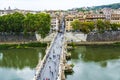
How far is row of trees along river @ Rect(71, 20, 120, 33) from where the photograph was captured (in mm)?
44500

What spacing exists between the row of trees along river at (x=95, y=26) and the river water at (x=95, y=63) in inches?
233

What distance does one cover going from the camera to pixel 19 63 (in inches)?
1178

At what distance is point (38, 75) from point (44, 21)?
78.6 feet

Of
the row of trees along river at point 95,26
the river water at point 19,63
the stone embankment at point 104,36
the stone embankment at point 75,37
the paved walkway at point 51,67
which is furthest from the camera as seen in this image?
the row of trees along river at point 95,26

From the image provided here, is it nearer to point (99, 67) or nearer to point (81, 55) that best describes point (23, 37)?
point (81, 55)

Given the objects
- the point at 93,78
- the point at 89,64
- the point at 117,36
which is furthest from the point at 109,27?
the point at 93,78

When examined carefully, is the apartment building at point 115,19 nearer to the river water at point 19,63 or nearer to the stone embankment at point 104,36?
the stone embankment at point 104,36

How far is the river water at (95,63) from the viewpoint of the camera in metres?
23.5

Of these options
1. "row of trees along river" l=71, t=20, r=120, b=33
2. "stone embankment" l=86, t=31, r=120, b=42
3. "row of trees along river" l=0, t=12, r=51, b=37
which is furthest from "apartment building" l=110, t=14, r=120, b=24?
"row of trees along river" l=0, t=12, r=51, b=37

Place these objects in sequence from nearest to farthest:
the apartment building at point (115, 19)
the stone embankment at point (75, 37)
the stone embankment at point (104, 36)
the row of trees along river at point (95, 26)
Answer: the stone embankment at point (75, 37) < the stone embankment at point (104, 36) < the row of trees along river at point (95, 26) < the apartment building at point (115, 19)

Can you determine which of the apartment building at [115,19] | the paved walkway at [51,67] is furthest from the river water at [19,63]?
the apartment building at [115,19]

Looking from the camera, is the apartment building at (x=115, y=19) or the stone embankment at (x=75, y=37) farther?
the apartment building at (x=115, y=19)

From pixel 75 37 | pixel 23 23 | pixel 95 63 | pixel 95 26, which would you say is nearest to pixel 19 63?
pixel 95 63

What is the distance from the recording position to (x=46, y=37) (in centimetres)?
4303
